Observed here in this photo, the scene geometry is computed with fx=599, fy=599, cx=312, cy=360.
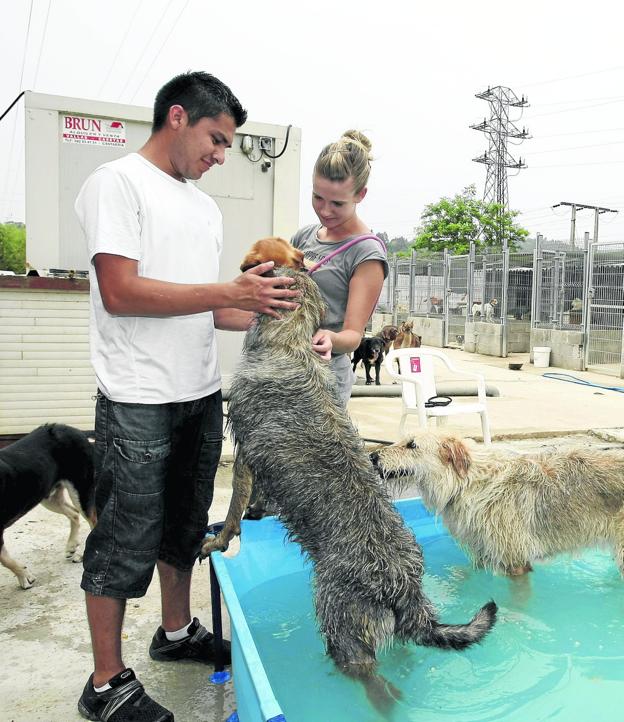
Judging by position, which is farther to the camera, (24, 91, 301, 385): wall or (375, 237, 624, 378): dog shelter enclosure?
(375, 237, 624, 378): dog shelter enclosure

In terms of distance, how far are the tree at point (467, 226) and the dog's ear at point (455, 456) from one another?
102 feet

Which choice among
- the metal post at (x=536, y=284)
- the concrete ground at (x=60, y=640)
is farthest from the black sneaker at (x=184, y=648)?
the metal post at (x=536, y=284)

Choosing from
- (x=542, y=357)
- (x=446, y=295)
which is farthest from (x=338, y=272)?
(x=446, y=295)

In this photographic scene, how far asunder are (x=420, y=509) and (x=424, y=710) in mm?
1488

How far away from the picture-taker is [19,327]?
5.61m

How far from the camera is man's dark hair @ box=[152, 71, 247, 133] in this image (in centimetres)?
221

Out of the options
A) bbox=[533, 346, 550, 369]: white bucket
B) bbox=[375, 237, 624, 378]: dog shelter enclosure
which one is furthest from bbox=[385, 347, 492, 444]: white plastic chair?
bbox=[533, 346, 550, 369]: white bucket

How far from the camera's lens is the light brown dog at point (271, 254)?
2463mm

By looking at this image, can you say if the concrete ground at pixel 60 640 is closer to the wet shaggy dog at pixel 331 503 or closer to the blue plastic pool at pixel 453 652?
the blue plastic pool at pixel 453 652

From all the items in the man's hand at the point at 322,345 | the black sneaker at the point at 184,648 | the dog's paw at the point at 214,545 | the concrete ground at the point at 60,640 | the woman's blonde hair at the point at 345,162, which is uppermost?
the woman's blonde hair at the point at 345,162

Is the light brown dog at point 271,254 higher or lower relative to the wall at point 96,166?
lower

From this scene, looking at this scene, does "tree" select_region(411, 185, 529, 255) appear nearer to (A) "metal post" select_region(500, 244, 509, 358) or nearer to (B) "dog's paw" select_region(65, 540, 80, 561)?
(A) "metal post" select_region(500, 244, 509, 358)

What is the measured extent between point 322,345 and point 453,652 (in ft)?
5.08

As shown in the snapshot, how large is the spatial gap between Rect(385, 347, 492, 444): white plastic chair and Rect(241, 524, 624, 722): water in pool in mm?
2517
